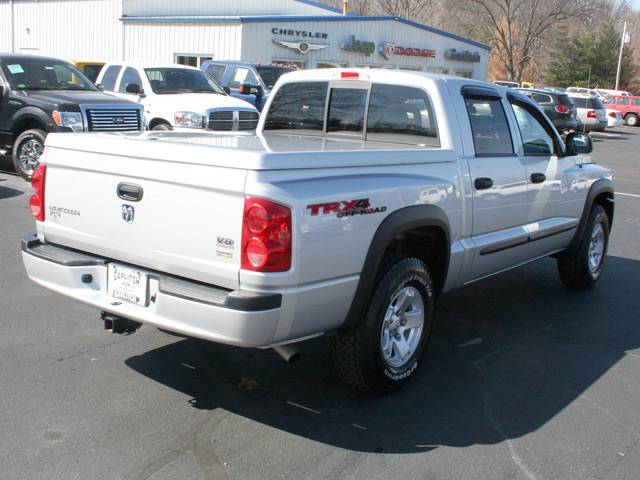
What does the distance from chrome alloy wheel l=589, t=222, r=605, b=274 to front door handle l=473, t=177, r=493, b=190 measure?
7.61ft

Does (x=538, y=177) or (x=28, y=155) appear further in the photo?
(x=28, y=155)

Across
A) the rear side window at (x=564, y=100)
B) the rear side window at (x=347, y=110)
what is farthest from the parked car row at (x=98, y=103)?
the rear side window at (x=564, y=100)

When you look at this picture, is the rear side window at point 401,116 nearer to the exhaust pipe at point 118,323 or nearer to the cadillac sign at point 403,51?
the exhaust pipe at point 118,323

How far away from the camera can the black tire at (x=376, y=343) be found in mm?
4223

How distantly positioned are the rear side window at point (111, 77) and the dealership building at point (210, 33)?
45.2 feet

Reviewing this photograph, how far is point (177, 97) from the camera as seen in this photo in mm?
13383

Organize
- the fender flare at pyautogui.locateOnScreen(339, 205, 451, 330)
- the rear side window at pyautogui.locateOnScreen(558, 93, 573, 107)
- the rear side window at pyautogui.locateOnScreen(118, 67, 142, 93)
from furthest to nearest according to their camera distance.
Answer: the rear side window at pyautogui.locateOnScreen(558, 93, 573, 107)
the rear side window at pyautogui.locateOnScreen(118, 67, 142, 93)
the fender flare at pyautogui.locateOnScreen(339, 205, 451, 330)

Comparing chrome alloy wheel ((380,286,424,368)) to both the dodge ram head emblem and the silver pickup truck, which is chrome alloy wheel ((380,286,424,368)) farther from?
the dodge ram head emblem

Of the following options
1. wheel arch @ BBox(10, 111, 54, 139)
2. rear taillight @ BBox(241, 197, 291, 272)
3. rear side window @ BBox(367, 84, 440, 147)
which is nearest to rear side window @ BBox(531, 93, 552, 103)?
wheel arch @ BBox(10, 111, 54, 139)

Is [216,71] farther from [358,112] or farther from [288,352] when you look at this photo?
[288,352]

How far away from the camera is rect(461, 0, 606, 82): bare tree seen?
51.6 metres

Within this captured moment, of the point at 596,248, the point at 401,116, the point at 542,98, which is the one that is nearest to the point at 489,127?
the point at 401,116

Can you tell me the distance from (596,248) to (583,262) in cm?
42

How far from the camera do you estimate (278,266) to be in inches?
141
